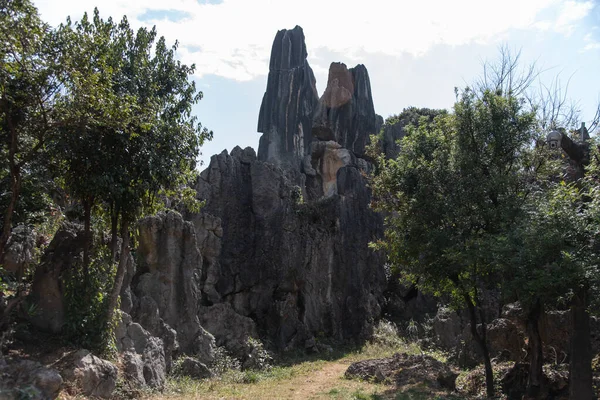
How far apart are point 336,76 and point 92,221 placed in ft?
173

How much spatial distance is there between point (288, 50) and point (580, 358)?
2397 inches

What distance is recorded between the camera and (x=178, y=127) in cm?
1259

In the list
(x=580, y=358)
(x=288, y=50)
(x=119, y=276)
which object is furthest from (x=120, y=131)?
(x=288, y=50)

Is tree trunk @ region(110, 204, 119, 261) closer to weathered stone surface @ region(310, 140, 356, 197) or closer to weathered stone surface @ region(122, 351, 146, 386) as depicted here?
weathered stone surface @ region(122, 351, 146, 386)

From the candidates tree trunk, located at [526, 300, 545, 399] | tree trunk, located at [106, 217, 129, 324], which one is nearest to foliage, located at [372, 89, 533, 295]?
tree trunk, located at [526, 300, 545, 399]

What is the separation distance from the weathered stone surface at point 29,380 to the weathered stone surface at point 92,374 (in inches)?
30.0

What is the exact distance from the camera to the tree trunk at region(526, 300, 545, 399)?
511 inches

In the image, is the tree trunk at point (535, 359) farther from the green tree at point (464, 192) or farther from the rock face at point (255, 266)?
the rock face at point (255, 266)

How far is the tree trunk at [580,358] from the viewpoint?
11062mm

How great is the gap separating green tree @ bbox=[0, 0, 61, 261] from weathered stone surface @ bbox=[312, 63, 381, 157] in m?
49.9

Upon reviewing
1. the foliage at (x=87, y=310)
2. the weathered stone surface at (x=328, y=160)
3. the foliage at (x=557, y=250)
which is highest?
the weathered stone surface at (x=328, y=160)

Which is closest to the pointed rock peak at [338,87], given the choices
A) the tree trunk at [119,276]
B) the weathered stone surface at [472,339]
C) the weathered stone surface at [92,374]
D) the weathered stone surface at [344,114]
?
the weathered stone surface at [344,114]

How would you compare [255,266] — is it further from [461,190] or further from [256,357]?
[461,190]

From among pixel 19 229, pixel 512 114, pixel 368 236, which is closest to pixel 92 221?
pixel 19 229
